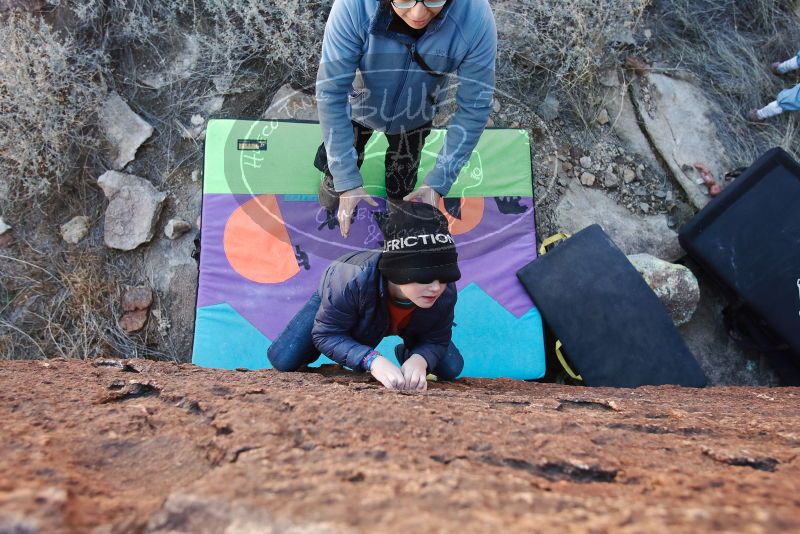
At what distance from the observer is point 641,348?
2.63 meters

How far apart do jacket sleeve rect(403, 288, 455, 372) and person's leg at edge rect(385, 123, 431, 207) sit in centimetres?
97

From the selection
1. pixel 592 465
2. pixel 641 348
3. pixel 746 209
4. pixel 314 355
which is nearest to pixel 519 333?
pixel 641 348

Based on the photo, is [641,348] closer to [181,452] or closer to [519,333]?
[519,333]

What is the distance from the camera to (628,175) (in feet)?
10.7

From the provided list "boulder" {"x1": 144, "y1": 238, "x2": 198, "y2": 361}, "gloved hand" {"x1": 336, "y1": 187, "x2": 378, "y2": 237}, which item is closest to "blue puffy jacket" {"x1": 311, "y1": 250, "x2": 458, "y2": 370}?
"gloved hand" {"x1": 336, "y1": 187, "x2": 378, "y2": 237}

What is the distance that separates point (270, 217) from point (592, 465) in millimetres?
2227

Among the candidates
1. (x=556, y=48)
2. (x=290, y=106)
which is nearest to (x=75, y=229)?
(x=290, y=106)

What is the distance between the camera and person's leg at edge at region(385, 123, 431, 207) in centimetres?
249

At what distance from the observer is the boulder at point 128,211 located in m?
2.84

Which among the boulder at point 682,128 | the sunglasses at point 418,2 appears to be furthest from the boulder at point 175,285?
the boulder at point 682,128

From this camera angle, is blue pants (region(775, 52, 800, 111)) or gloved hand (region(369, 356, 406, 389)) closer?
gloved hand (region(369, 356, 406, 389))

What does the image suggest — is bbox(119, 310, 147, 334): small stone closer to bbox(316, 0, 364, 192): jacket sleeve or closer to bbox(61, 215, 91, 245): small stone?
bbox(61, 215, 91, 245): small stone

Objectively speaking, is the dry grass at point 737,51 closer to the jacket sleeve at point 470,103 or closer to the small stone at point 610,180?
the small stone at point 610,180

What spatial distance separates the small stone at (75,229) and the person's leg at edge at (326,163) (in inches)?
51.8
